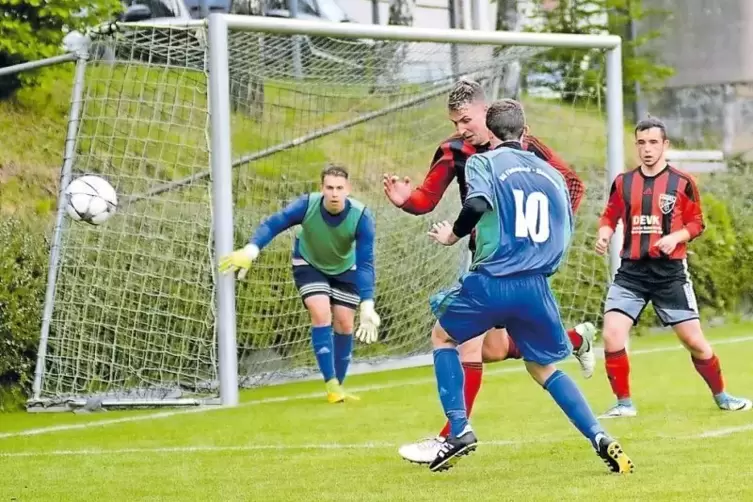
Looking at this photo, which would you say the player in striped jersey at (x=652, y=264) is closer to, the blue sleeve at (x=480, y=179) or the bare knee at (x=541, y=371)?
the bare knee at (x=541, y=371)

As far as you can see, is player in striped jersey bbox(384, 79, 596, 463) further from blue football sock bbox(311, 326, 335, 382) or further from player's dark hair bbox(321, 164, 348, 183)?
blue football sock bbox(311, 326, 335, 382)

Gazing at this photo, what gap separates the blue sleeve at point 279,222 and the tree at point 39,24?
224 inches

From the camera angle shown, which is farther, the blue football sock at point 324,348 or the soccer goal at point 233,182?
the soccer goal at point 233,182

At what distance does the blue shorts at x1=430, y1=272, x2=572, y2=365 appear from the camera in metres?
6.75

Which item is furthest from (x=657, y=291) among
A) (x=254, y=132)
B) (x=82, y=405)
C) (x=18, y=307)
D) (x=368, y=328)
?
(x=254, y=132)

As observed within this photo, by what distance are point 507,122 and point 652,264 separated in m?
2.39

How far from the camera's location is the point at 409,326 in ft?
42.8

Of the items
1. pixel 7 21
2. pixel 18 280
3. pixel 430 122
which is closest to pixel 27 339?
pixel 18 280

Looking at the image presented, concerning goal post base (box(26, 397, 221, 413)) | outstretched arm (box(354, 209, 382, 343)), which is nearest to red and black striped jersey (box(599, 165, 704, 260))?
outstretched arm (box(354, 209, 382, 343))

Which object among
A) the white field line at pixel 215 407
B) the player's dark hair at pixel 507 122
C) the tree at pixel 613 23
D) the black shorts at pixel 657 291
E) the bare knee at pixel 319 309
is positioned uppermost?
the tree at pixel 613 23

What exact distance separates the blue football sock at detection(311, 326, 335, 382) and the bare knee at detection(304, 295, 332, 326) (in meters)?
0.04

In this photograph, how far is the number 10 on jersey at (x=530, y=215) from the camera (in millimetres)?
6734

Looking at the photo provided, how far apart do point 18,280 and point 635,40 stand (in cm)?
1538

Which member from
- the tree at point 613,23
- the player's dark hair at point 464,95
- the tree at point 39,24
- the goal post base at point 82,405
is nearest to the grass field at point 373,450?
the goal post base at point 82,405
